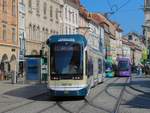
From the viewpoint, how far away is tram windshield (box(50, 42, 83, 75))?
2736 centimetres

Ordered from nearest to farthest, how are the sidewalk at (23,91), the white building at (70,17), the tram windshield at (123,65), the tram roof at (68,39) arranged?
the tram roof at (68,39) < the sidewalk at (23,91) < the tram windshield at (123,65) < the white building at (70,17)

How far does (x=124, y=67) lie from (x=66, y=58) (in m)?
53.1

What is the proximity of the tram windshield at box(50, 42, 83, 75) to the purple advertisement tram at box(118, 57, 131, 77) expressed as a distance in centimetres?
5192

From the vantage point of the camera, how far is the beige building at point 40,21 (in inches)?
2772

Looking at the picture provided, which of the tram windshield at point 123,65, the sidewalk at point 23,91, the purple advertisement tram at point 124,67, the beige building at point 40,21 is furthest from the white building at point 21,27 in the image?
the sidewalk at point 23,91

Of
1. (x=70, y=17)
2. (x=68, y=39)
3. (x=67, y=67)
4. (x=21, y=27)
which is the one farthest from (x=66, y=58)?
(x=70, y=17)

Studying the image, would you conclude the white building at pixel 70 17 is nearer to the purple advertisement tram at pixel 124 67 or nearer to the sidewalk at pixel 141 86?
the purple advertisement tram at pixel 124 67

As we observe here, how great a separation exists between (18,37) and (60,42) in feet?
127

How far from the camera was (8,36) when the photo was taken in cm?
6356

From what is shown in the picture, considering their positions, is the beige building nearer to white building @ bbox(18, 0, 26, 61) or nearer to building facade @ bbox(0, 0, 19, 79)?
white building @ bbox(18, 0, 26, 61)

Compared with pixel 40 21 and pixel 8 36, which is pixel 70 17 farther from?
pixel 8 36

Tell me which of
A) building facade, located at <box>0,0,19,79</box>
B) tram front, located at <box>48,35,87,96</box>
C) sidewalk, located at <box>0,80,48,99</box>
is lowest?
sidewalk, located at <box>0,80,48,99</box>

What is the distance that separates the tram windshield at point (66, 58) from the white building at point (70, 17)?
6061 cm

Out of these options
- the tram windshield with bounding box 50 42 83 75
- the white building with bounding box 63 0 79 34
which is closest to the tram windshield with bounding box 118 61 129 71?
the white building with bounding box 63 0 79 34
